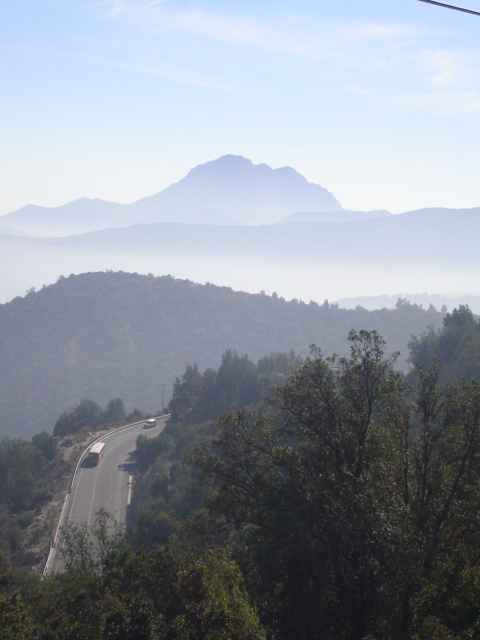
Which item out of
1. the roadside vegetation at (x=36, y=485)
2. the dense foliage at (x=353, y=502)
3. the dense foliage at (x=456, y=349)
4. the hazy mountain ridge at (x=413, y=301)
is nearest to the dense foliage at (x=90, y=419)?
the roadside vegetation at (x=36, y=485)

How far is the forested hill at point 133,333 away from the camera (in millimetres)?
71875

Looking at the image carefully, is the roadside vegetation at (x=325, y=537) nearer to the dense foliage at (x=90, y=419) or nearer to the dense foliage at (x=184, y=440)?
the dense foliage at (x=184, y=440)

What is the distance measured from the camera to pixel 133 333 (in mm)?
89750

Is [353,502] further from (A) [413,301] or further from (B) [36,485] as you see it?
(A) [413,301]

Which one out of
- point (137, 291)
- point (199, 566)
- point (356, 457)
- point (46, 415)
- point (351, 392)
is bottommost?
point (46, 415)

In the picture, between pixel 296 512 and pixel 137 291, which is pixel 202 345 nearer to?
pixel 137 291

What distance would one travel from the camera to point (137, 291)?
97.2m

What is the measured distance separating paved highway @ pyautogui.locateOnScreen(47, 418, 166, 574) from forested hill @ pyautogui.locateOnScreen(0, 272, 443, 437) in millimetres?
40569

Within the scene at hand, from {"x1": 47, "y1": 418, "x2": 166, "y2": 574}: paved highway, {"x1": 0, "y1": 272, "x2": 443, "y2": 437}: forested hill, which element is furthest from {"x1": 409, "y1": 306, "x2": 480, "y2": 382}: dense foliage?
{"x1": 0, "y1": 272, "x2": 443, "y2": 437}: forested hill

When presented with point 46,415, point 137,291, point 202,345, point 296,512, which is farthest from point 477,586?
point 137,291

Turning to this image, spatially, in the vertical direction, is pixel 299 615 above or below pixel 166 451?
above

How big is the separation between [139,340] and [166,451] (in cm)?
6396

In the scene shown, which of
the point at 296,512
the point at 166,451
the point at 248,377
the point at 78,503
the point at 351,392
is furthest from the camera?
the point at 248,377

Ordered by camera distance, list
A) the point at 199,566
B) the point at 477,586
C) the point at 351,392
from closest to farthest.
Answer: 1. the point at 477,586
2. the point at 199,566
3. the point at 351,392
